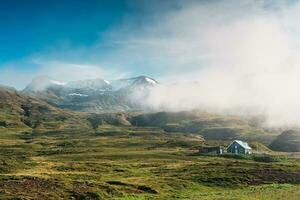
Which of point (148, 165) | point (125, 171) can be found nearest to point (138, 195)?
point (125, 171)

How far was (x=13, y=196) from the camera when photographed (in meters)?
60.0

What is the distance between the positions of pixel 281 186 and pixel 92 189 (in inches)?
1350

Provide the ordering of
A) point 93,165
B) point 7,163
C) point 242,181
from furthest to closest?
point 93,165
point 7,163
point 242,181

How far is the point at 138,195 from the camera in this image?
67.6m

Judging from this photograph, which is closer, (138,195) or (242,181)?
(138,195)

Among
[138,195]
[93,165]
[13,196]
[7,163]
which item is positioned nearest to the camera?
[13,196]

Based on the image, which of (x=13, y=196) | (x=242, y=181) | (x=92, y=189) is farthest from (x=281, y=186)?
(x=13, y=196)

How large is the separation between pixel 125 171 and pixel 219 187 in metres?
27.8

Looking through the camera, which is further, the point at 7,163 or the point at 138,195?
the point at 7,163

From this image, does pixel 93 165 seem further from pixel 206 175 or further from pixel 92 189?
pixel 92 189

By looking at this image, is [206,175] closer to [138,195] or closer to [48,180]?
[138,195]

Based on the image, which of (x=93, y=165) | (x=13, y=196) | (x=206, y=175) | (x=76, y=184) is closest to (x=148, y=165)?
(x=93, y=165)

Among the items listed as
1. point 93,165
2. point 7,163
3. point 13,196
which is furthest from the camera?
point 93,165

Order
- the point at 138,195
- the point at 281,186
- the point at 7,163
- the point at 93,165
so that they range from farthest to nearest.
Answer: the point at 93,165
the point at 7,163
the point at 281,186
the point at 138,195
